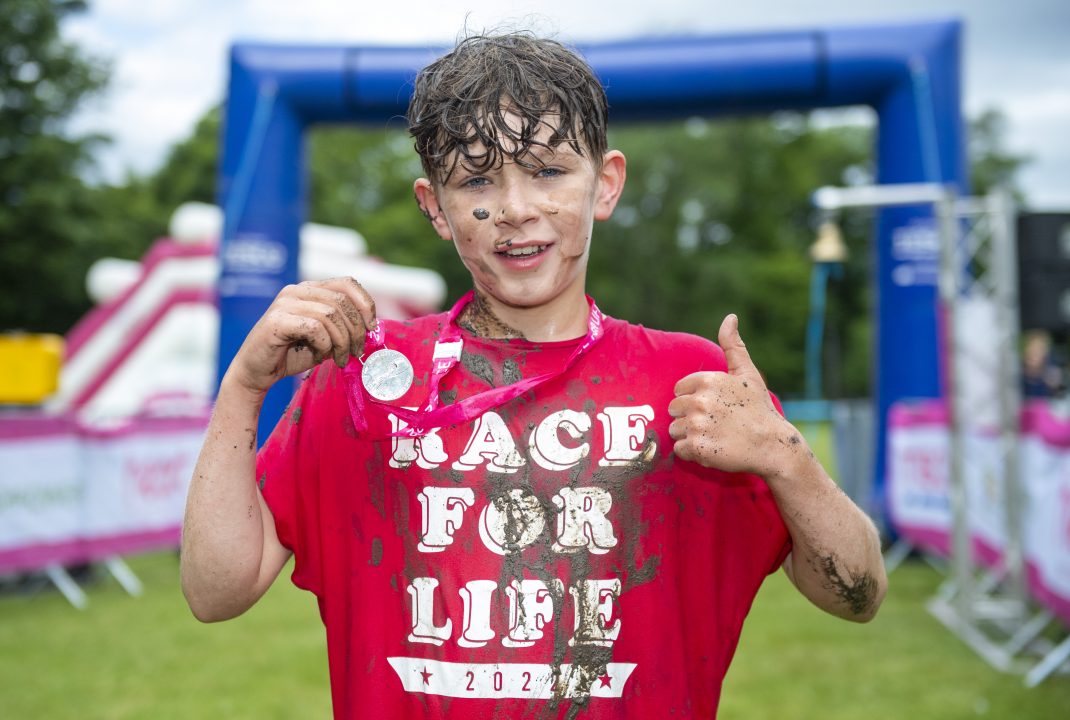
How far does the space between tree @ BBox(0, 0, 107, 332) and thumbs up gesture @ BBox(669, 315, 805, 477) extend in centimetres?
3054

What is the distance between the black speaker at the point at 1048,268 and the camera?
630cm

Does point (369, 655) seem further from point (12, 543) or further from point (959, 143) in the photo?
point (959, 143)

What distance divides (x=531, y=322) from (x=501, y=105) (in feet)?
1.23

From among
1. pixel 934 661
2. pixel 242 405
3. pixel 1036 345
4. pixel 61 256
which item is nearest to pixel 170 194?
pixel 61 256

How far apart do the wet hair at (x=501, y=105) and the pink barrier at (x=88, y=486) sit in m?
6.59

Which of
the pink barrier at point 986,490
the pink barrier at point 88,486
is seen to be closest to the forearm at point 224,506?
the pink barrier at point 986,490

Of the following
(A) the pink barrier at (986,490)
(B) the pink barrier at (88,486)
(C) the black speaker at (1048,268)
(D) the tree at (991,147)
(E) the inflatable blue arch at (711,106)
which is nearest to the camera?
(A) the pink barrier at (986,490)

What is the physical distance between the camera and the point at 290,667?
5.84 meters

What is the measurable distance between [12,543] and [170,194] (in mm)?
37756

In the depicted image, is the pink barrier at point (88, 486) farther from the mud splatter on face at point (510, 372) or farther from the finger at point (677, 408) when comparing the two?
the finger at point (677, 408)

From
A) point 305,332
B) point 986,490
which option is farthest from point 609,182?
point 986,490

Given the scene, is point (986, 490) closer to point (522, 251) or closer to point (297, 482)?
point (522, 251)

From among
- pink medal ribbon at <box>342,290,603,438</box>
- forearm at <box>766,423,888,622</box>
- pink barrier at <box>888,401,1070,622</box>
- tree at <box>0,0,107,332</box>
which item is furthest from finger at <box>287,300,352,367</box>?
tree at <box>0,0,107,332</box>

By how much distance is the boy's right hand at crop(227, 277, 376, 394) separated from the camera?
4.86 feet
